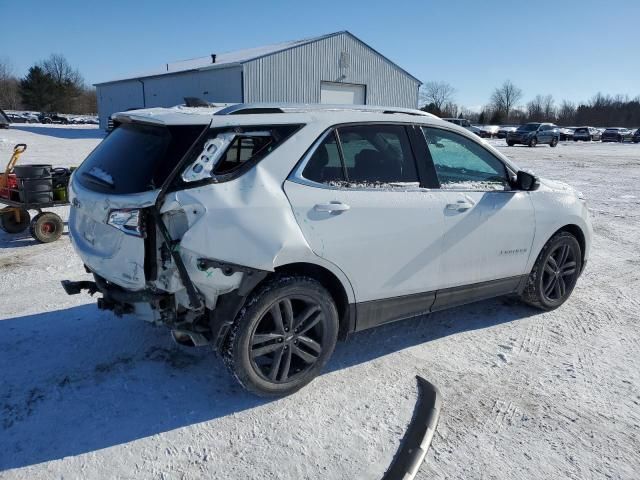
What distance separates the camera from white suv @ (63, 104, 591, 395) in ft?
9.24

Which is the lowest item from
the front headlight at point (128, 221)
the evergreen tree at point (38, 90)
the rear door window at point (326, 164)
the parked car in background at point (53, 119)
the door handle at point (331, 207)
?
the front headlight at point (128, 221)

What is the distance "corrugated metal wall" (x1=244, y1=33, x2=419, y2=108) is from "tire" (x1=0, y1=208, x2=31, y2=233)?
21912mm

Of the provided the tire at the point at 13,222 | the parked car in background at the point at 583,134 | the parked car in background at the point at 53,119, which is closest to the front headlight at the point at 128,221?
the tire at the point at 13,222

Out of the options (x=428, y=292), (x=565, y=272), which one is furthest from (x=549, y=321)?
(x=428, y=292)

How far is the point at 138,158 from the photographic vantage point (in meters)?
3.00

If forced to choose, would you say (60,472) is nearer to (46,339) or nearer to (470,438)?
(46,339)

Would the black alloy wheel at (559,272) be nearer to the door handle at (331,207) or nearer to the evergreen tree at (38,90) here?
the door handle at (331,207)

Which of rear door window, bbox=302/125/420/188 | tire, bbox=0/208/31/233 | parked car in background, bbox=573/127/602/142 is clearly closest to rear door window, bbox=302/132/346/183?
rear door window, bbox=302/125/420/188

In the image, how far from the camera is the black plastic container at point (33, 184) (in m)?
6.45

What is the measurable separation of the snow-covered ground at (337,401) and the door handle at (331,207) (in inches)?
47.0

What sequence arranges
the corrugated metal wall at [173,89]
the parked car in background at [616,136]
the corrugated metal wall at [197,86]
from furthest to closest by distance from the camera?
1. the parked car in background at [616,136]
2. the corrugated metal wall at [173,89]
3. the corrugated metal wall at [197,86]

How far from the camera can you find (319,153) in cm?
321

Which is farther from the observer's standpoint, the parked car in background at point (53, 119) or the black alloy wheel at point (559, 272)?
the parked car in background at point (53, 119)

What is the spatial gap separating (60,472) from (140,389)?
77cm
